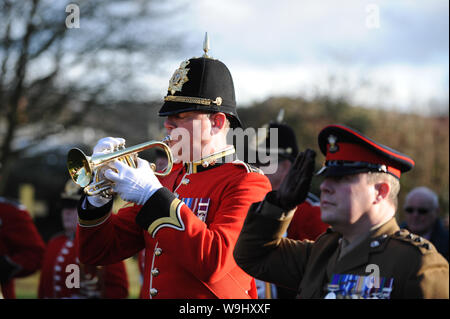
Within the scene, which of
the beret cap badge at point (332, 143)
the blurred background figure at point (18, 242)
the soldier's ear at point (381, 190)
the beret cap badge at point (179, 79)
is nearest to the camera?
the soldier's ear at point (381, 190)

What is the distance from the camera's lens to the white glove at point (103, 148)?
3.69 m

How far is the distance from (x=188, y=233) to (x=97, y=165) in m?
0.67

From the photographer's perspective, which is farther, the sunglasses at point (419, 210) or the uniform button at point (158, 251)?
the sunglasses at point (419, 210)

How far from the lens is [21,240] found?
7594mm

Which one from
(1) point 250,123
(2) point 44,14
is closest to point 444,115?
(1) point 250,123

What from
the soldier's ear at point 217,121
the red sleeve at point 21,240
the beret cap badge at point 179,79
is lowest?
the red sleeve at point 21,240

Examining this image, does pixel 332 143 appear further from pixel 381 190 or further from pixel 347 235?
pixel 347 235

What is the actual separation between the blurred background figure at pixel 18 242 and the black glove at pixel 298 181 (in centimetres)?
523

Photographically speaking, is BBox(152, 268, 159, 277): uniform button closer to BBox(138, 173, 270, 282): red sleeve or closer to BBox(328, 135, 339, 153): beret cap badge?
BBox(138, 173, 270, 282): red sleeve

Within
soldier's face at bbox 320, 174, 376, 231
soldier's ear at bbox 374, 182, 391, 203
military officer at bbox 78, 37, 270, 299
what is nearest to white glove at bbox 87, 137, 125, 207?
military officer at bbox 78, 37, 270, 299

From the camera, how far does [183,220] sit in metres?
3.42

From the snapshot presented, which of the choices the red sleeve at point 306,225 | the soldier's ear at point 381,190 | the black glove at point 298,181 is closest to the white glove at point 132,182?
the black glove at point 298,181

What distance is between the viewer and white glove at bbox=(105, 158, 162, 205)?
3490mm

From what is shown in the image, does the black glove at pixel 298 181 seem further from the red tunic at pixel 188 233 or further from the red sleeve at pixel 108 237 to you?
the red sleeve at pixel 108 237
